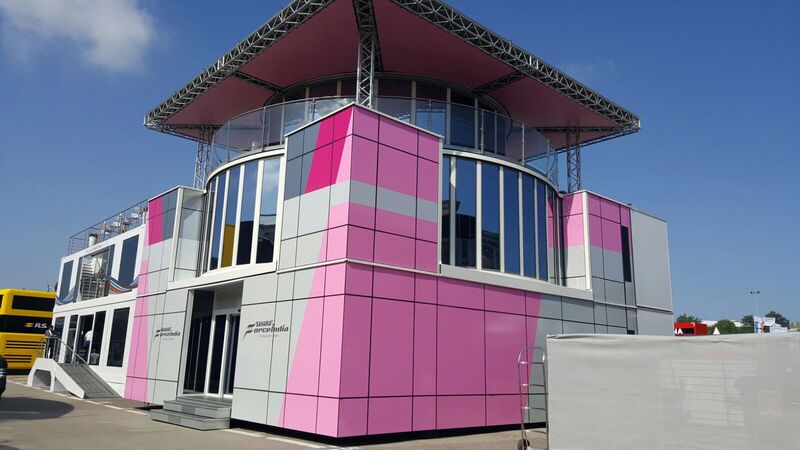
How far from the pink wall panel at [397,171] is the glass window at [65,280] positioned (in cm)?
2341

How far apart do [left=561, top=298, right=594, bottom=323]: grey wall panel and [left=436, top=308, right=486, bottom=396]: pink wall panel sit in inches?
145

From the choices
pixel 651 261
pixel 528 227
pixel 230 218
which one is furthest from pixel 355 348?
pixel 651 261

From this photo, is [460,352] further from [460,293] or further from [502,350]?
[502,350]

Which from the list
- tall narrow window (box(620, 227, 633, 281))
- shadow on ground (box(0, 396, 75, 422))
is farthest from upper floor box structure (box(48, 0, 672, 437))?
shadow on ground (box(0, 396, 75, 422))

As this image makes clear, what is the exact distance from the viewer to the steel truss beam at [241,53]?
1478 centimetres

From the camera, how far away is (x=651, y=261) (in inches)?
817

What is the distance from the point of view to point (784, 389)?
651cm

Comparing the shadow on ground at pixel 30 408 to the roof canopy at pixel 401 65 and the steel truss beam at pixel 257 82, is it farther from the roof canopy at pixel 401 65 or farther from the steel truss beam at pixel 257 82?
the steel truss beam at pixel 257 82

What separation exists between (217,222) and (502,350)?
8.74m

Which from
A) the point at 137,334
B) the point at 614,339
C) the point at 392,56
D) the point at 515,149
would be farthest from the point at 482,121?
the point at 137,334

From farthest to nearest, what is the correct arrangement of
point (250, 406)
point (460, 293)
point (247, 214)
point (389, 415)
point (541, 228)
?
point (541, 228), point (247, 214), point (460, 293), point (250, 406), point (389, 415)

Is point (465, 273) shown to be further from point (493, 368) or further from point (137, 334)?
point (137, 334)

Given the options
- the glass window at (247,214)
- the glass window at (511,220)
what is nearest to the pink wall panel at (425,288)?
the glass window at (511,220)

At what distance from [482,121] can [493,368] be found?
6.62 metres
